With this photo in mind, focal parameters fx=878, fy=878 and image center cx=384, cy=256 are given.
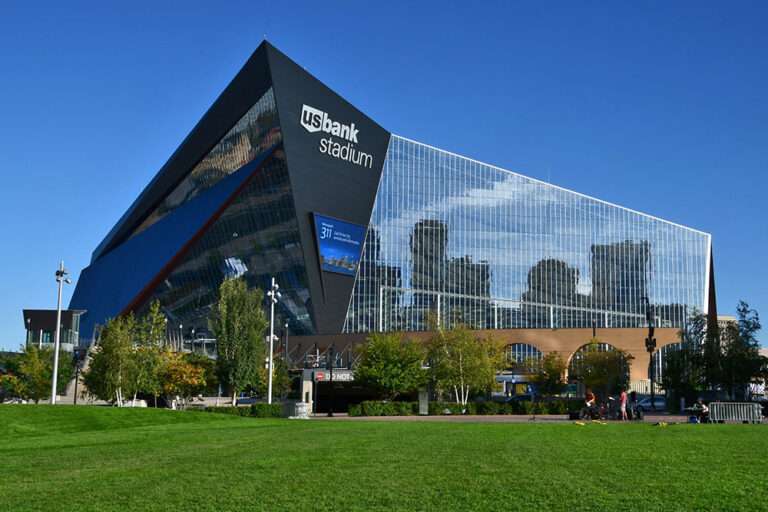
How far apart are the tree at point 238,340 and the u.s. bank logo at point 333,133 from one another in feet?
118

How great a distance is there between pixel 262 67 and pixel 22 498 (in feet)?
257

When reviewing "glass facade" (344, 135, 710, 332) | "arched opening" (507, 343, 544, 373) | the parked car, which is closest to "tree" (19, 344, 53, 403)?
"arched opening" (507, 343, 544, 373)

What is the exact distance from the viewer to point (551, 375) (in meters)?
79.1

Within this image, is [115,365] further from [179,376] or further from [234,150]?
[234,150]

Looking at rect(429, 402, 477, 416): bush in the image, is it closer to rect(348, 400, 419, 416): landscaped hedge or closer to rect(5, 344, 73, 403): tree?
rect(348, 400, 419, 416): landscaped hedge

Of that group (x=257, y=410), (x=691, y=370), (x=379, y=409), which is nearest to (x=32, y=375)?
(x=257, y=410)

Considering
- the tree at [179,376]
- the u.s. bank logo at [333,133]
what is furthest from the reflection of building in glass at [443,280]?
the tree at [179,376]

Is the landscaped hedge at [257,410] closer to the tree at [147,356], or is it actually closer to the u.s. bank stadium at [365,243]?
the tree at [147,356]

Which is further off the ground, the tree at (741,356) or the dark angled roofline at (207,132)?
the dark angled roofline at (207,132)

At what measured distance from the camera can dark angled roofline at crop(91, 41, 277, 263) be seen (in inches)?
3509

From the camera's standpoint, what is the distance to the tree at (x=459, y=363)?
2494 inches

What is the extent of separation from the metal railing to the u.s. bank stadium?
146 feet

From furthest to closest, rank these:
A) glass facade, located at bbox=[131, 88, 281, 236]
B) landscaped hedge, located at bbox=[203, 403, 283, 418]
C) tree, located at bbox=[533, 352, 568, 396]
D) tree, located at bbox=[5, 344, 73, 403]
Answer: glass facade, located at bbox=[131, 88, 281, 236]
tree, located at bbox=[533, 352, 568, 396]
tree, located at bbox=[5, 344, 73, 403]
landscaped hedge, located at bbox=[203, 403, 283, 418]

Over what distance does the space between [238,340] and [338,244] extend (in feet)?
129
